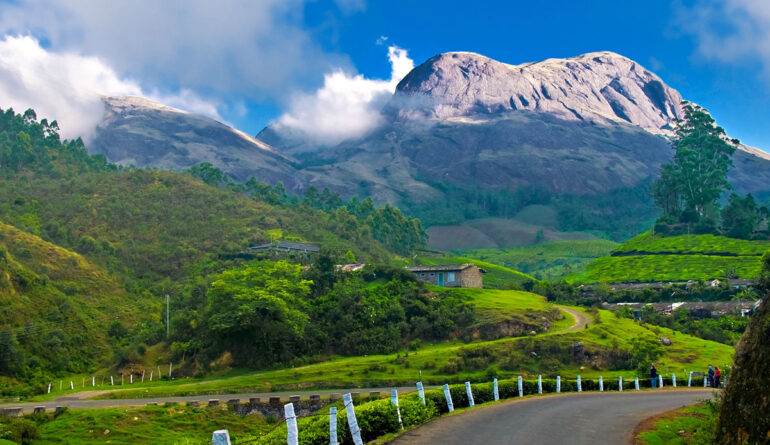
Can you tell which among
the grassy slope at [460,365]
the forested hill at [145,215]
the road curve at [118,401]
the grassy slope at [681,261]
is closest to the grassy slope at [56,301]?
the forested hill at [145,215]

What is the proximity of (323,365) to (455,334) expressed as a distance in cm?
1630

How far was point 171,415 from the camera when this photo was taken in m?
36.8

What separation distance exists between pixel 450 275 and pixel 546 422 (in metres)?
67.2

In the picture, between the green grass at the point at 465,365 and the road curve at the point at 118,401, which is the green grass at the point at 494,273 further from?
the road curve at the point at 118,401

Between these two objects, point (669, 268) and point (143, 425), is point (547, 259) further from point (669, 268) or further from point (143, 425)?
point (143, 425)

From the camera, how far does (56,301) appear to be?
70.2 m

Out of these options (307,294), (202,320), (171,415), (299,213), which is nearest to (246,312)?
(202,320)

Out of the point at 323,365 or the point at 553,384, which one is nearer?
the point at 553,384

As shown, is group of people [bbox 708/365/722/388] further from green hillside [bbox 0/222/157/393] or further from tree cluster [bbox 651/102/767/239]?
tree cluster [bbox 651/102/767/239]

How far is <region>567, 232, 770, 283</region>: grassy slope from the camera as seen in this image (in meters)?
101

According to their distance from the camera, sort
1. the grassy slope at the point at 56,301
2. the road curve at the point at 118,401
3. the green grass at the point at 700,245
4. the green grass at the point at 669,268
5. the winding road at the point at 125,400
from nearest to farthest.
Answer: the road curve at the point at 118,401 → the winding road at the point at 125,400 → the grassy slope at the point at 56,301 → the green grass at the point at 669,268 → the green grass at the point at 700,245

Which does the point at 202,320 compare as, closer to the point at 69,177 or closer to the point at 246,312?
the point at 246,312

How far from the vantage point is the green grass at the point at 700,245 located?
4325 inches

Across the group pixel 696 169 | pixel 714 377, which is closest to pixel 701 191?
pixel 696 169
